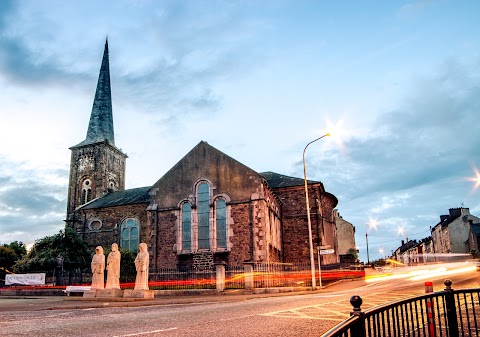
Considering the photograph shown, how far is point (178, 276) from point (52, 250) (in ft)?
48.2

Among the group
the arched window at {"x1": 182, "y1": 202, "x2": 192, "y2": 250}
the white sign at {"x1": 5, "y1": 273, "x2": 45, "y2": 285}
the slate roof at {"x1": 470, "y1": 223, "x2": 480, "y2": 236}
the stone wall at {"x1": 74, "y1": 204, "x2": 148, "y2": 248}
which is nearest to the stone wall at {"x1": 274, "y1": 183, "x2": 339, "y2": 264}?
the arched window at {"x1": 182, "y1": 202, "x2": 192, "y2": 250}

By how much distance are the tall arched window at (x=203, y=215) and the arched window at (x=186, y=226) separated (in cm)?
74

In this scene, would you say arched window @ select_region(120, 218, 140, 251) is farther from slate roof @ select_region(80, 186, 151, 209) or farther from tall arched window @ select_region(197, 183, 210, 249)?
tall arched window @ select_region(197, 183, 210, 249)

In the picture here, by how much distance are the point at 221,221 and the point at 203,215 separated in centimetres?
159

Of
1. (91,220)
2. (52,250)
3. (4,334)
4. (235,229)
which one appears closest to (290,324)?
(4,334)

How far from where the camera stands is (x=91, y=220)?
40594 millimetres

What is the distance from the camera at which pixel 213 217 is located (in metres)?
30.8

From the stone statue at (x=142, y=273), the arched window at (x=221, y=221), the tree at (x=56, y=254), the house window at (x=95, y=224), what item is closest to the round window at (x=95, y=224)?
the house window at (x=95, y=224)

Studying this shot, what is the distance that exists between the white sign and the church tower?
64.7 ft

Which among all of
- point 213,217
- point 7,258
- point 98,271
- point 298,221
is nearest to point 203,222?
point 213,217

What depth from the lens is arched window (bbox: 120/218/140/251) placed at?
38344 mm

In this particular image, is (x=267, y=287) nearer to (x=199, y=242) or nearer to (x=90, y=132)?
(x=199, y=242)

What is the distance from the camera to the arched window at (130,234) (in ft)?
126

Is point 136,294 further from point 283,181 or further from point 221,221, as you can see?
point 283,181
